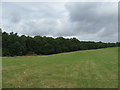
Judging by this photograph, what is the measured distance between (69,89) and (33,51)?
189 ft

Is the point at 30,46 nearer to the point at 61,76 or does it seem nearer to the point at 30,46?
the point at 30,46

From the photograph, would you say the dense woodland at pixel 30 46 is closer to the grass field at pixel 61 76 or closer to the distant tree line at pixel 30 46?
the distant tree line at pixel 30 46

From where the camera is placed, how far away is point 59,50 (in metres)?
66.5

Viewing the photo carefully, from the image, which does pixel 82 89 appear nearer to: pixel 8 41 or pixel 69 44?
pixel 8 41

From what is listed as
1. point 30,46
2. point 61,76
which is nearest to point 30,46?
point 30,46

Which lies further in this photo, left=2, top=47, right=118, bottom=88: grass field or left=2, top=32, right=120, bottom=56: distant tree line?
left=2, top=32, right=120, bottom=56: distant tree line

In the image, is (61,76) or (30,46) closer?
(61,76)

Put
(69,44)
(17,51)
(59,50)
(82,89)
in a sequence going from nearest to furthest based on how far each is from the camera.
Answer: (82,89) < (17,51) < (59,50) < (69,44)

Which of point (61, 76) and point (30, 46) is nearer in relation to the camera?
point (61, 76)

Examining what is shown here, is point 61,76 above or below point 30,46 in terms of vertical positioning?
below

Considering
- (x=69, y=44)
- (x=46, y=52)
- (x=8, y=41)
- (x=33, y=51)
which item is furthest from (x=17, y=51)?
(x=69, y=44)

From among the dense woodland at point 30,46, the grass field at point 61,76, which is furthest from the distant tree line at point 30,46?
the grass field at point 61,76

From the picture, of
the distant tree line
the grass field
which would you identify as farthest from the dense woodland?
the grass field

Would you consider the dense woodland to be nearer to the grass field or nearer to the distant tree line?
the distant tree line
